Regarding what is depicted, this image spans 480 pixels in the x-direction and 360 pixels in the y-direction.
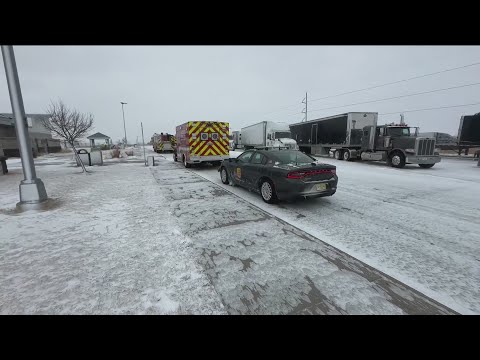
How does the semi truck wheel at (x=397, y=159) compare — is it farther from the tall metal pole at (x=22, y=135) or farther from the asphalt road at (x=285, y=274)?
the tall metal pole at (x=22, y=135)

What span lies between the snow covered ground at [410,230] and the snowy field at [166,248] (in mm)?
18

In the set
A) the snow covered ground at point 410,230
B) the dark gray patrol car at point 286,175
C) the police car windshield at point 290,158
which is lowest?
the snow covered ground at point 410,230

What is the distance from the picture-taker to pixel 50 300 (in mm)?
2465

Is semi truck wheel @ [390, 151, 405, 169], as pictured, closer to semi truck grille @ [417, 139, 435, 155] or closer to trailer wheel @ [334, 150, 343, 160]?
semi truck grille @ [417, 139, 435, 155]

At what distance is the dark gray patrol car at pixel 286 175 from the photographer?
533cm

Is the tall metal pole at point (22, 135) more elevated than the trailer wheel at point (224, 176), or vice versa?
the tall metal pole at point (22, 135)

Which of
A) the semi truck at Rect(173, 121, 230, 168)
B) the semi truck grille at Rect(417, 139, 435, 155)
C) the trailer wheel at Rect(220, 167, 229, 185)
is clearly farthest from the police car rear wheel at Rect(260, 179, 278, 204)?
the semi truck grille at Rect(417, 139, 435, 155)

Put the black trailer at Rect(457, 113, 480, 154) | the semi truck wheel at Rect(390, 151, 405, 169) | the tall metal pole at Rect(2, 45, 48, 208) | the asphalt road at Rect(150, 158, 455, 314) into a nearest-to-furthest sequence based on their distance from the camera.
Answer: the asphalt road at Rect(150, 158, 455, 314) < the tall metal pole at Rect(2, 45, 48, 208) < the semi truck wheel at Rect(390, 151, 405, 169) < the black trailer at Rect(457, 113, 480, 154)

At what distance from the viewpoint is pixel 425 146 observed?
12.9 meters

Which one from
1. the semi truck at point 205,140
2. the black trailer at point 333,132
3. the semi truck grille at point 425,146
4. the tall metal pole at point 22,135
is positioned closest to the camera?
the tall metal pole at point 22,135

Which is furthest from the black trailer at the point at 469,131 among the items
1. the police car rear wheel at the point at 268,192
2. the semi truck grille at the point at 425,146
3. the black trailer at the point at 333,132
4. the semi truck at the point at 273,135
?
the police car rear wheel at the point at 268,192

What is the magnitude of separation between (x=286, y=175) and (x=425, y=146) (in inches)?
484

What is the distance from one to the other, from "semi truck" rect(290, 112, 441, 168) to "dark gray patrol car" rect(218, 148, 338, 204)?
10622 millimetres

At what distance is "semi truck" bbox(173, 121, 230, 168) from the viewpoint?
12.4 metres
